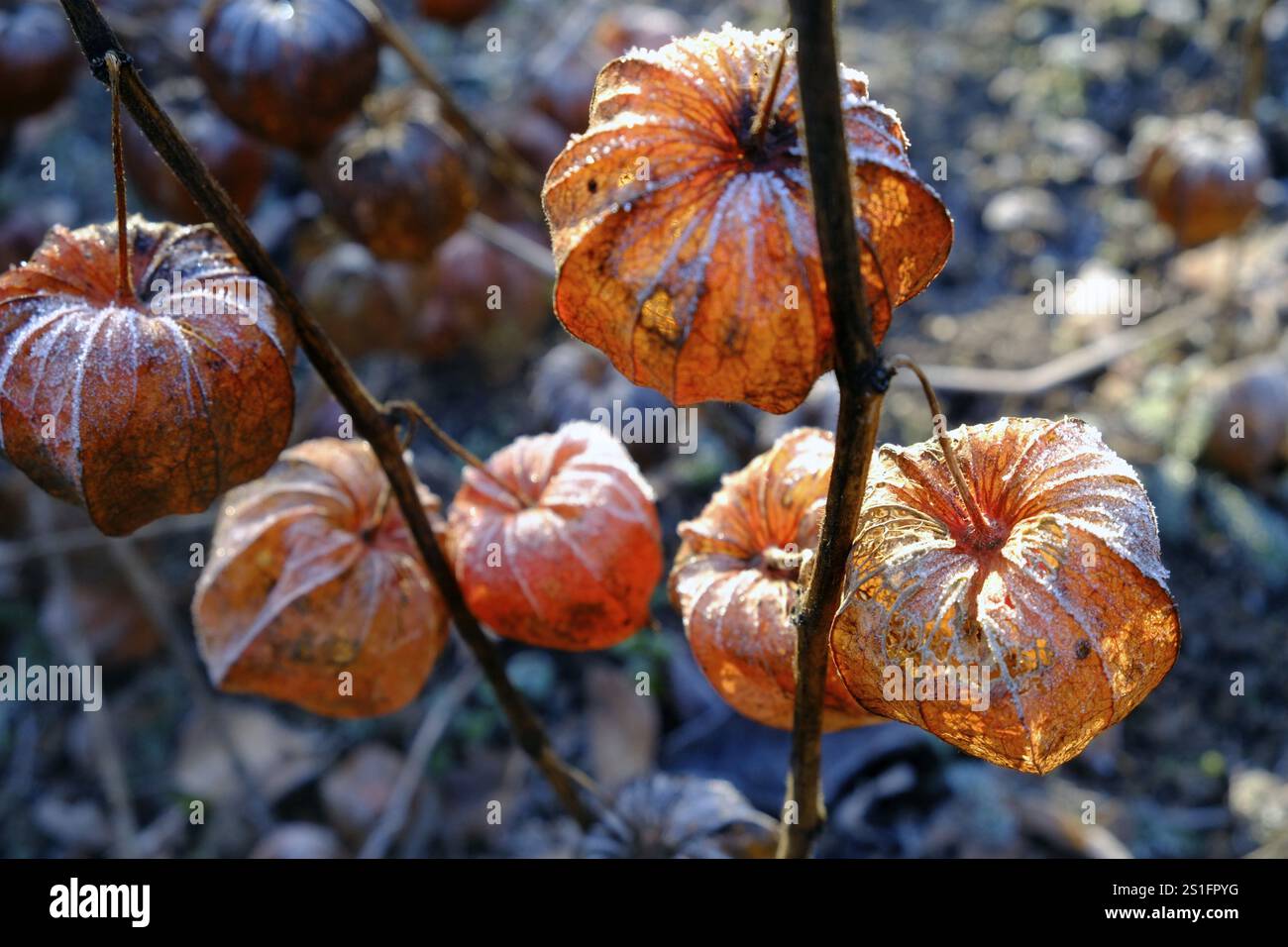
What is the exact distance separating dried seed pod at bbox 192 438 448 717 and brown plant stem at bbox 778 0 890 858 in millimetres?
769

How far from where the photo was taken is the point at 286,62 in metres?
2.85

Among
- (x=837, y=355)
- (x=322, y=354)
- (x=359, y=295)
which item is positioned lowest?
(x=837, y=355)

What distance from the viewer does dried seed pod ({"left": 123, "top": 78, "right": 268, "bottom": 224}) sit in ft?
12.0

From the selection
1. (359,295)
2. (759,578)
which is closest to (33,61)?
(359,295)

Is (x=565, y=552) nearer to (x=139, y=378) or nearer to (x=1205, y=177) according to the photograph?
(x=139, y=378)

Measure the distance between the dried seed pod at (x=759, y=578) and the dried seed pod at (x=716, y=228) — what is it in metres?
0.42

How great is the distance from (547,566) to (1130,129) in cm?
498

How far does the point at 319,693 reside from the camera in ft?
6.70

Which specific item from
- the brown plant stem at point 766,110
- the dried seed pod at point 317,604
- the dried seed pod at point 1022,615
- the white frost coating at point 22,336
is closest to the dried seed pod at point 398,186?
the dried seed pod at point 317,604

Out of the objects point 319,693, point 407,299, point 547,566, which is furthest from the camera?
point 407,299

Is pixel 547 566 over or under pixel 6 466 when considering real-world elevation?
under

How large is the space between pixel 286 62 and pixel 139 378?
1584 mm
